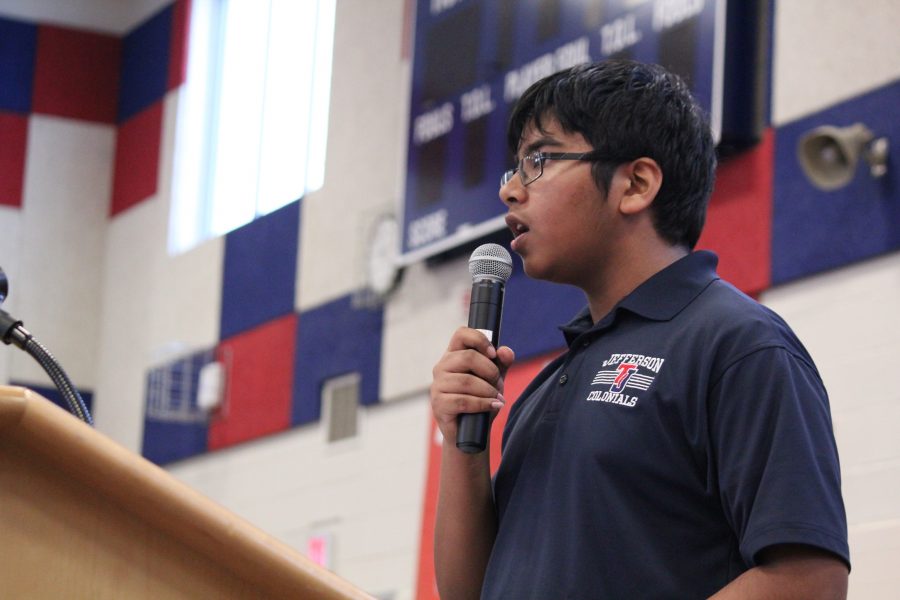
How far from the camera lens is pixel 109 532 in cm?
118

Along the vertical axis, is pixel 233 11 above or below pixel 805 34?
above

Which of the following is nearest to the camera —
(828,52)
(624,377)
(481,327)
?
(624,377)

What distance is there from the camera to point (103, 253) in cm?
764

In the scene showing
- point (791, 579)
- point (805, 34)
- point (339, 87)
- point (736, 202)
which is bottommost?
point (791, 579)

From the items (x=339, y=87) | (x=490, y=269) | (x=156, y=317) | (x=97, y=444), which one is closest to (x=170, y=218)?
(x=156, y=317)

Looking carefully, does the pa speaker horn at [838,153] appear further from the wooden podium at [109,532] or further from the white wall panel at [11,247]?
the white wall panel at [11,247]

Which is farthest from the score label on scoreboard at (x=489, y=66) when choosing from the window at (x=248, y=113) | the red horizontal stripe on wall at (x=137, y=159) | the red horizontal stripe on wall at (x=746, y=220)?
the red horizontal stripe on wall at (x=137, y=159)

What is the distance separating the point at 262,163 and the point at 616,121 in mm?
5007

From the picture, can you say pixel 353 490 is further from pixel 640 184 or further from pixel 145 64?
pixel 640 184

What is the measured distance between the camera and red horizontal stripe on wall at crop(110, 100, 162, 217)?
725cm

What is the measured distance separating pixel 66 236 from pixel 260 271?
5.77 feet

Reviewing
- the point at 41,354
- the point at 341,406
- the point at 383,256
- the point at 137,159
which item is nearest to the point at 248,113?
the point at 137,159

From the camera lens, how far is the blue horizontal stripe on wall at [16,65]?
7.37m

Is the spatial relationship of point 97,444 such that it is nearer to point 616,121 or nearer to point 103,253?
point 616,121
